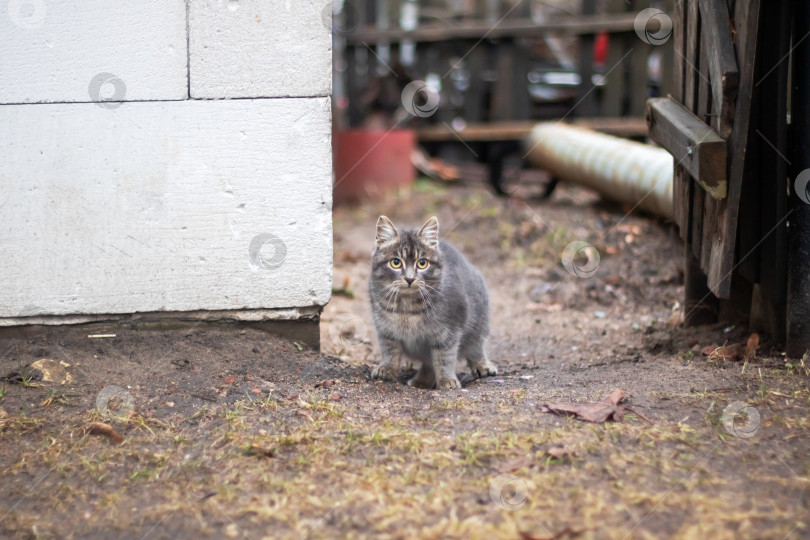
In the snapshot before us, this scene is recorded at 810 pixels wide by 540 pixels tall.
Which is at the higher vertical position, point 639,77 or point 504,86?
point 639,77

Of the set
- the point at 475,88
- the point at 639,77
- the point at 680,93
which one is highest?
the point at 639,77

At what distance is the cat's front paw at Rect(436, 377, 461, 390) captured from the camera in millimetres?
4621

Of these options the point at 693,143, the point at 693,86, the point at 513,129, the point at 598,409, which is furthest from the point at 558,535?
the point at 513,129

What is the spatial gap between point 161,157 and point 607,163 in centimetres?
491

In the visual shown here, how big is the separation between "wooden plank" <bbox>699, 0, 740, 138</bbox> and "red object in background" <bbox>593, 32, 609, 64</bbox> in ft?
21.4

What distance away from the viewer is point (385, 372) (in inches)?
186

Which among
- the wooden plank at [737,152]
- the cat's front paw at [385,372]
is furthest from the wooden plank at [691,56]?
the cat's front paw at [385,372]

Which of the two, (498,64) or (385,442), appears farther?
(498,64)

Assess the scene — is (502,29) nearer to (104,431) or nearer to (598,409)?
(598,409)

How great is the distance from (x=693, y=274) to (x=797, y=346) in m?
1.13

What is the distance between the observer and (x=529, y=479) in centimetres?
308

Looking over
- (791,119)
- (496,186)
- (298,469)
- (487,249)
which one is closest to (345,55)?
(496,186)

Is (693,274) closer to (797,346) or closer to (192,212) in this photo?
(797,346)

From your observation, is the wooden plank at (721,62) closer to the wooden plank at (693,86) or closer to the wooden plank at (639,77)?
the wooden plank at (693,86)
